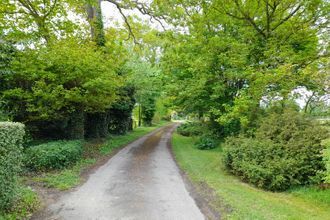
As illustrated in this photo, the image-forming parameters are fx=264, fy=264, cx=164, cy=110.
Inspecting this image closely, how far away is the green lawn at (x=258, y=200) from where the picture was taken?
5957 mm

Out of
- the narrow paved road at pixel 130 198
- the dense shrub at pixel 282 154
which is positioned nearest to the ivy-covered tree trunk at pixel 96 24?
the narrow paved road at pixel 130 198

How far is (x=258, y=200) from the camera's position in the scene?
6.88 m

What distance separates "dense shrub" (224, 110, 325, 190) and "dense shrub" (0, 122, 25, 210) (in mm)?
6956

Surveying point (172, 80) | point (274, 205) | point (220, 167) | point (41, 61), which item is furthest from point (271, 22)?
point (41, 61)

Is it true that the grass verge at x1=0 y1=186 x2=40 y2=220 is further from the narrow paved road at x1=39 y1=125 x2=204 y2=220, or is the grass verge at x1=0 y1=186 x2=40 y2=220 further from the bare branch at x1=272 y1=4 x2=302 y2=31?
the bare branch at x1=272 y1=4 x2=302 y2=31

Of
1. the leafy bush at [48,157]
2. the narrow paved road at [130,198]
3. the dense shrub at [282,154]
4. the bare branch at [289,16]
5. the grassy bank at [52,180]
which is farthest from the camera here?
the bare branch at [289,16]

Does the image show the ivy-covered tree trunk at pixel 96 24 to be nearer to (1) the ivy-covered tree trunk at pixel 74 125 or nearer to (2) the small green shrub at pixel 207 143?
(1) the ivy-covered tree trunk at pixel 74 125

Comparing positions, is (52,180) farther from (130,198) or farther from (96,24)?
(96,24)

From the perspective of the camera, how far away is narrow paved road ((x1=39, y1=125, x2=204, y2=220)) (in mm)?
5859

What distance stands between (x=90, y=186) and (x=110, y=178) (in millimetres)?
1095

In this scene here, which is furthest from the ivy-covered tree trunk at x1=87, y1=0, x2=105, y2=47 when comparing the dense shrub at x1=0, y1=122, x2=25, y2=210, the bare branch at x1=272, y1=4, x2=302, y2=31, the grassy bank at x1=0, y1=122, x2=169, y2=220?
the dense shrub at x1=0, y1=122, x2=25, y2=210

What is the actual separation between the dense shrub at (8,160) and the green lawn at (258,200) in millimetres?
4566

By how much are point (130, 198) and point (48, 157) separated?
4136 millimetres

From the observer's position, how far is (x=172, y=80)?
17.8 m
